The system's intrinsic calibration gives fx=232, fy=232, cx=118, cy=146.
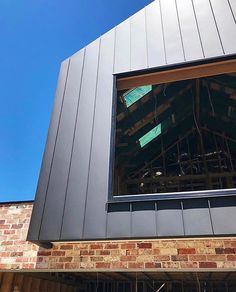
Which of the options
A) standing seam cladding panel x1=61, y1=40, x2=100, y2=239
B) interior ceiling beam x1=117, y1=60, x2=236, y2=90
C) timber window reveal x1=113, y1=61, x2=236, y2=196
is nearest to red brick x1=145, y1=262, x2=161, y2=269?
standing seam cladding panel x1=61, y1=40, x2=100, y2=239

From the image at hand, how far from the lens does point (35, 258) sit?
91.0 inches

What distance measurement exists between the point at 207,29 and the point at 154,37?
2.33ft

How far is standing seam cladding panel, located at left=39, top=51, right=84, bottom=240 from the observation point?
2.22 meters

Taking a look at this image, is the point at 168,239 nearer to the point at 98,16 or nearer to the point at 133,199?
the point at 133,199

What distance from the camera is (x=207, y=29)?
3123 millimetres

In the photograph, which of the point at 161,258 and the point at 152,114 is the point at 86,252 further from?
the point at 152,114

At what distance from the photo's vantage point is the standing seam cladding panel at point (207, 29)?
291cm

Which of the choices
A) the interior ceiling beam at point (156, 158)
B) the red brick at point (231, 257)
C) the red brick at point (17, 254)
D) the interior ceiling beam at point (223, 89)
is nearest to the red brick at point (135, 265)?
the red brick at point (231, 257)

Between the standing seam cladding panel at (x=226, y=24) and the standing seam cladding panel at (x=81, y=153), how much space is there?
171 centimetres

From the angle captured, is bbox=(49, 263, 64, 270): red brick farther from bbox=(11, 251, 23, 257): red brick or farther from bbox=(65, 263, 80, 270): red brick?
bbox=(11, 251, 23, 257): red brick

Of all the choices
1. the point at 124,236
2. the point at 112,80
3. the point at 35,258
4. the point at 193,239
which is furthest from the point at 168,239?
the point at 112,80

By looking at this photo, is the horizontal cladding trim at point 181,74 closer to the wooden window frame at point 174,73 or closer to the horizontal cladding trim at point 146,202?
the wooden window frame at point 174,73

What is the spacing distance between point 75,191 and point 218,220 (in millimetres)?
1346

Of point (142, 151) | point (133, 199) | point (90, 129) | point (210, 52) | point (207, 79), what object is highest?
point (207, 79)
